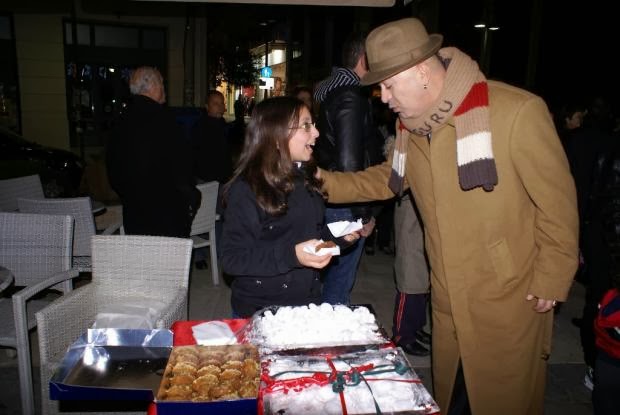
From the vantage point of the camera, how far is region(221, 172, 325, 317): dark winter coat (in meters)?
2.22

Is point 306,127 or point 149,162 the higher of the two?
point 306,127

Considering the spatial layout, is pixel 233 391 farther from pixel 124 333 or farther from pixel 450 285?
pixel 450 285

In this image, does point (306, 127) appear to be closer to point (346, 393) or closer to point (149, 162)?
point (346, 393)

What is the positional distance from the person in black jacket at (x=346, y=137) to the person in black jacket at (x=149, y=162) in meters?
1.14

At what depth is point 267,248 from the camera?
2.27m

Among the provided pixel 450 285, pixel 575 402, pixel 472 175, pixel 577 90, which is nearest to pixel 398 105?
pixel 472 175

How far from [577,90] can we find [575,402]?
1305 centimetres

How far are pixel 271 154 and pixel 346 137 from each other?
3.96 feet

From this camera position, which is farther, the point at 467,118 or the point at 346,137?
the point at 346,137

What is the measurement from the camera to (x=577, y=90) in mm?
14156

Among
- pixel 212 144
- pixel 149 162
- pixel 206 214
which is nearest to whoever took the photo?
pixel 149 162

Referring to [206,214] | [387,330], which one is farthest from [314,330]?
[206,214]

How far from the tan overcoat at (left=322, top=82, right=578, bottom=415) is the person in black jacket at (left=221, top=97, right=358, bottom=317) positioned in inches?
21.7

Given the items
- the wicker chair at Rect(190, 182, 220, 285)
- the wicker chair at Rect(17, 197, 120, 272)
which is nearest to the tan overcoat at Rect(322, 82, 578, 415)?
the wicker chair at Rect(17, 197, 120, 272)
